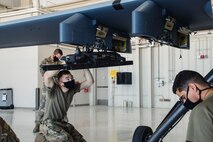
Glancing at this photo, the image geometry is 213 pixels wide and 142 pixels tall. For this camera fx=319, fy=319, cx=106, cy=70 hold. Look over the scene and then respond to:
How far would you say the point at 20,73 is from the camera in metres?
17.1

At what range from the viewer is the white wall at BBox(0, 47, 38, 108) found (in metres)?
16.7

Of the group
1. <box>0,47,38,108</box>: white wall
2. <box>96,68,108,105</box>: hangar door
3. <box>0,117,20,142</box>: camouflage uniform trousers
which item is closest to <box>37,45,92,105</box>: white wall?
<box>0,47,38,108</box>: white wall

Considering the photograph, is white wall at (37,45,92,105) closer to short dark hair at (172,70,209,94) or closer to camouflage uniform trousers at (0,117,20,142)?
camouflage uniform trousers at (0,117,20,142)

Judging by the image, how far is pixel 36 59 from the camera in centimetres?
1661

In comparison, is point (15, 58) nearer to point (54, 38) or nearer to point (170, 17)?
point (54, 38)

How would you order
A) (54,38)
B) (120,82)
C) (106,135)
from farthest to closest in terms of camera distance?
(120,82) → (106,135) → (54,38)

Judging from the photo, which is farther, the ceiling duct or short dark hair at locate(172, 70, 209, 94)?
the ceiling duct

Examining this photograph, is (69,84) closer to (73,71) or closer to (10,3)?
(73,71)

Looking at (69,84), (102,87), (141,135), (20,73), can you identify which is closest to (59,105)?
(69,84)

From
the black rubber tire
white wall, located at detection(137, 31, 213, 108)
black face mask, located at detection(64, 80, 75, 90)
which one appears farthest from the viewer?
white wall, located at detection(137, 31, 213, 108)

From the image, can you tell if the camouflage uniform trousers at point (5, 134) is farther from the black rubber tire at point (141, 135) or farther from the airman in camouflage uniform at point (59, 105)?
the black rubber tire at point (141, 135)

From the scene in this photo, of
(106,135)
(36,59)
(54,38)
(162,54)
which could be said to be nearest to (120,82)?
(162,54)

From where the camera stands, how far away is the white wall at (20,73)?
16688 millimetres

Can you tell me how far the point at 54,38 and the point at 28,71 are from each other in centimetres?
1289
